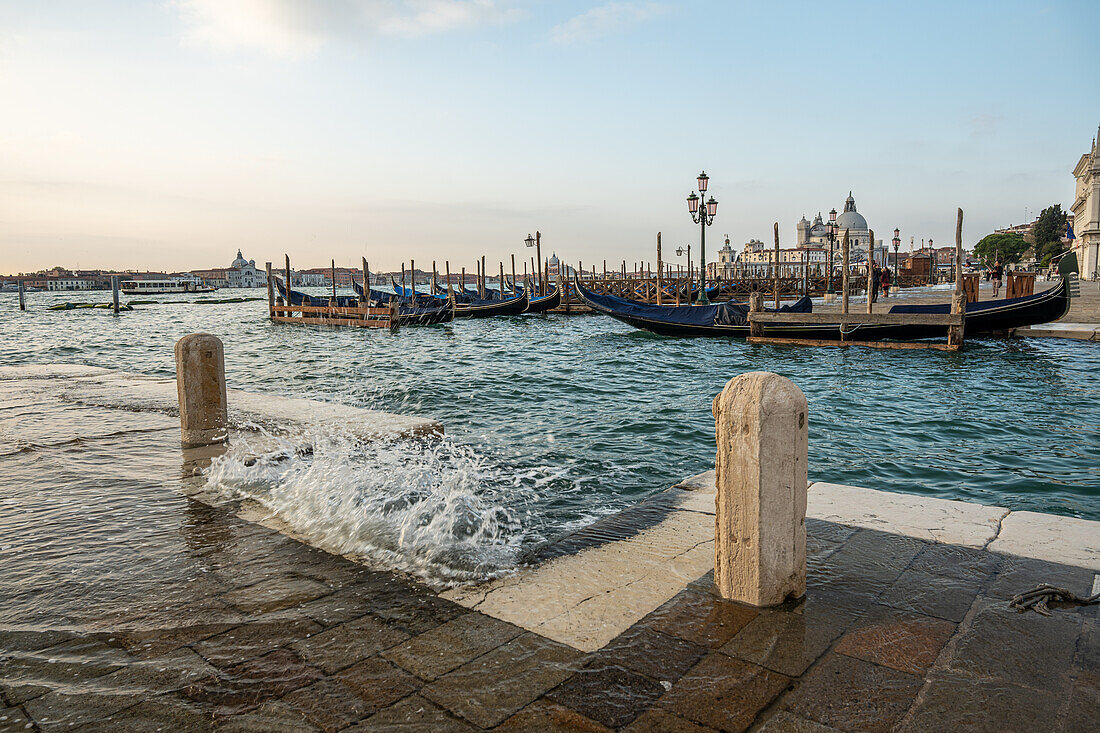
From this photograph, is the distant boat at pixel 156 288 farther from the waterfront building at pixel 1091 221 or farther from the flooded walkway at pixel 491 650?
the waterfront building at pixel 1091 221

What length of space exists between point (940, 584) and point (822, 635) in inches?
28.7

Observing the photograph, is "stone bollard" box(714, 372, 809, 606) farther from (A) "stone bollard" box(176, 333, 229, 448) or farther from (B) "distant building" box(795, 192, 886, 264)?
(B) "distant building" box(795, 192, 886, 264)

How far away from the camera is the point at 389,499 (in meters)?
3.88

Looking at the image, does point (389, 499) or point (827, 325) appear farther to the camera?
point (827, 325)

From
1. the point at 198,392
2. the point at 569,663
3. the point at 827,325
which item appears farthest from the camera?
the point at 827,325

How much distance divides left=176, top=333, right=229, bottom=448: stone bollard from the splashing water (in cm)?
29

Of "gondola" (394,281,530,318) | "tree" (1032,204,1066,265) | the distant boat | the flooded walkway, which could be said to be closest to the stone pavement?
the flooded walkway

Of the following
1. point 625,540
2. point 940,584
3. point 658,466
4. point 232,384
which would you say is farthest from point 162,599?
point 232,384

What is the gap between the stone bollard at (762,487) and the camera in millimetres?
2361

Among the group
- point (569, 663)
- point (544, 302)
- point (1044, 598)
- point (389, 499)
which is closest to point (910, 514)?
point (1044, 598)

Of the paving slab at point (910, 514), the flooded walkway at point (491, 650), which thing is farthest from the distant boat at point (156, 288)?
the paving slab at point (910, 514)

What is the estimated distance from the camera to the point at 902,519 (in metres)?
3.37

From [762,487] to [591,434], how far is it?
5167 millimetres

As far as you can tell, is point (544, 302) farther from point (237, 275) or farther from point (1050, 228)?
point (237, 275)
